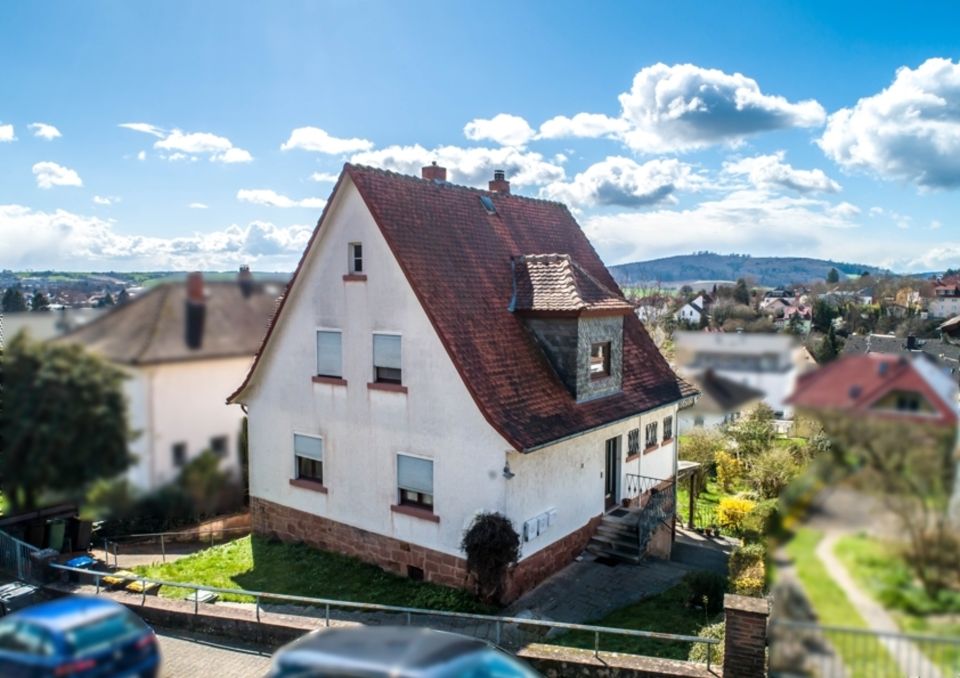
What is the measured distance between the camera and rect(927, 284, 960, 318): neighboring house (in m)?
3.77

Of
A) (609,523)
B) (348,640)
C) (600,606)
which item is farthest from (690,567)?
(348,640)

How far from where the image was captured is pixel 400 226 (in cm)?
1400

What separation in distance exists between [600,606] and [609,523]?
302 cm

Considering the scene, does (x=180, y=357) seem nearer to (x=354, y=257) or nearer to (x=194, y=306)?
(x=194, y=306)

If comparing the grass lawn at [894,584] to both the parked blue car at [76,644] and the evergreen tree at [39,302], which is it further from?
the evergreen tree at [39,302]

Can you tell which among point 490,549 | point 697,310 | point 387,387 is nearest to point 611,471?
point 490,549

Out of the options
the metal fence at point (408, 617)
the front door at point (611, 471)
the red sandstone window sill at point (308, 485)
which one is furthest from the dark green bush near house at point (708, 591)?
the red sandstone window sill at point (308, 485)

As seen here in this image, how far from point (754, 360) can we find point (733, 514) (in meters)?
17.5

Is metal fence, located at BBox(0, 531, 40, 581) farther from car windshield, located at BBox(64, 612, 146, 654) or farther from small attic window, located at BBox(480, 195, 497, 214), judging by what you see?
small attic window, located at BBox(480, 195, 497, 214)

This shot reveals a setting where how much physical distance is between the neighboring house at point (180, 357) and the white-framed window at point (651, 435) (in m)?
15.5

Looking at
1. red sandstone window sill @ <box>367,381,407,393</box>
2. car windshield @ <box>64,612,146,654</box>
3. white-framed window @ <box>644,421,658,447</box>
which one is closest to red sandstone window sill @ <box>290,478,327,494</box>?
red sandstone window sill @ <box>367,381,407,393</box>

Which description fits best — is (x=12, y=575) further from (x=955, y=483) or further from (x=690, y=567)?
(x=955, y=483)

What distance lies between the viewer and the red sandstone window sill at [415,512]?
13.4m

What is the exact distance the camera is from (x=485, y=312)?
46.8ft
